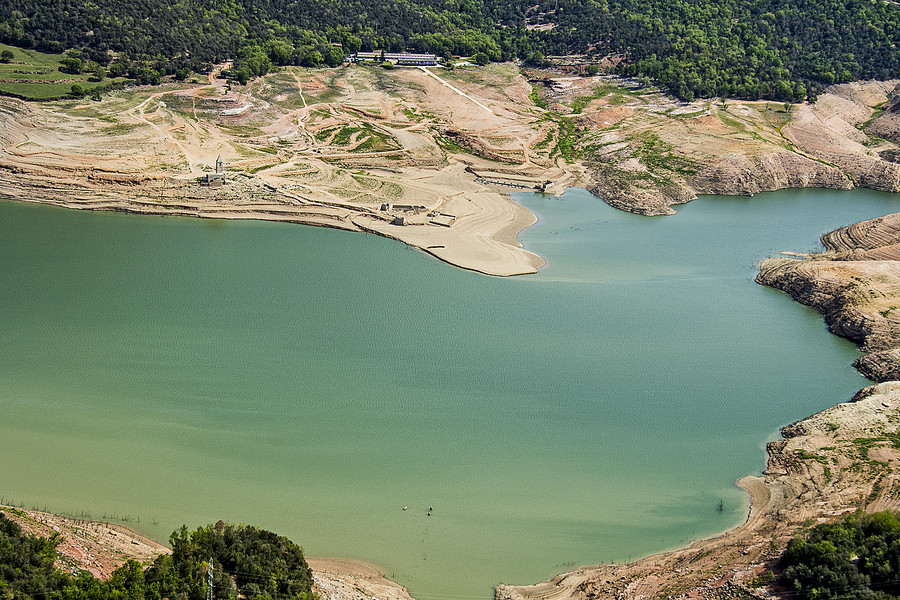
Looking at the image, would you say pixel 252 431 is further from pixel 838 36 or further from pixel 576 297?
pixel 838 36

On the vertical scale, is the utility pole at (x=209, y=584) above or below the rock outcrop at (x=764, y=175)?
below

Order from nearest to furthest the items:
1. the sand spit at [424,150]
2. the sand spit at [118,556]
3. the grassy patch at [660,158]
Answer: the sand spit at [118,556] < the sand spit at [424,150] < the grassy patch at [660,158]

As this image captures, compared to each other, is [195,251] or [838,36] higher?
[838,36]

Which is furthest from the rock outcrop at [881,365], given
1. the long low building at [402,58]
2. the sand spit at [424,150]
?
the long low building at [402,58]

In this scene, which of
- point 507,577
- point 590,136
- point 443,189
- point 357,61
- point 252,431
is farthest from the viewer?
point 357,61

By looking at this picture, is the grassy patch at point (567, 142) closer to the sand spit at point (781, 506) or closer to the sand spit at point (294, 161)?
the sand spit at point (294, 161)

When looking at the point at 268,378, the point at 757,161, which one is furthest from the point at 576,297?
the point at 757,161

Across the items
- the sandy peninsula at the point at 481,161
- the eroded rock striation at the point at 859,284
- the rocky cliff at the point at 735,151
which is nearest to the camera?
the eroded rock striation at the point at 859,284
